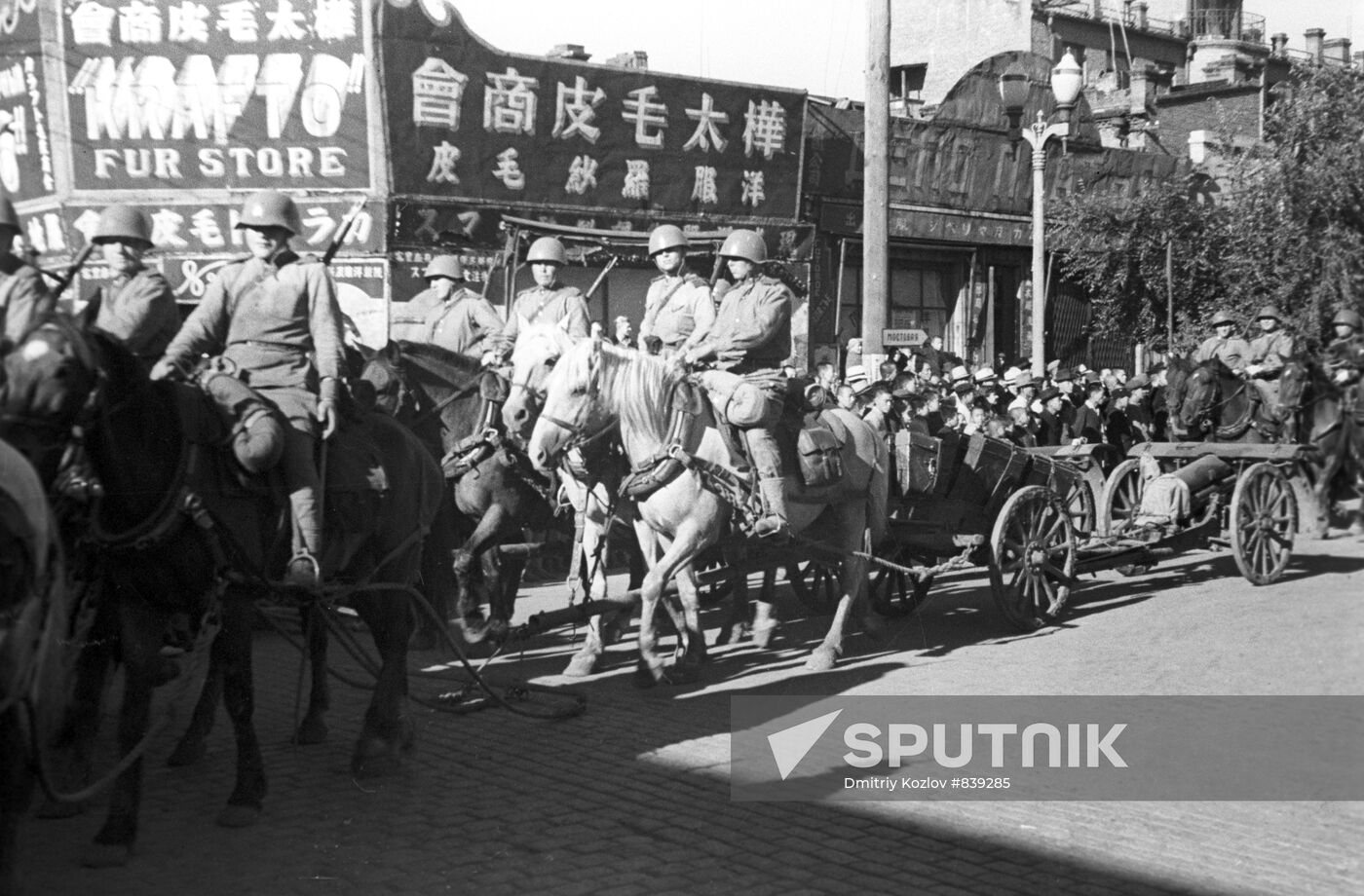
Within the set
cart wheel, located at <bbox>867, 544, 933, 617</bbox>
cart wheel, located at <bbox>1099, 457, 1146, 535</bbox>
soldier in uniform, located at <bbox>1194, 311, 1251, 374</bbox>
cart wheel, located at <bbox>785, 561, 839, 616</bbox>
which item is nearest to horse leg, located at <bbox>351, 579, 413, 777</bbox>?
cart wheel, located at <bbox>867, 544, 933, 617</bbox>

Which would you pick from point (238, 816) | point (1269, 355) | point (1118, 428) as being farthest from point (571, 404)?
point (1118, 428)

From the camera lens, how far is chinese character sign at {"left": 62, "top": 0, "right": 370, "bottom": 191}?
14836 millimetres

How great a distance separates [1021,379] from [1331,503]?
6813 mm

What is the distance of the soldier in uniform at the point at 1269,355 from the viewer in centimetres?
1009

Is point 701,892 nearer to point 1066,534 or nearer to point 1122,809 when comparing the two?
point 1122,809

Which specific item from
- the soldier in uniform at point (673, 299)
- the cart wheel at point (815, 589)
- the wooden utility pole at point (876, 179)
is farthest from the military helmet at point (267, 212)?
the wooden utility pole at point (876, 179)

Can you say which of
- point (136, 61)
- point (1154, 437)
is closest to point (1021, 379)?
point (1154, 437)

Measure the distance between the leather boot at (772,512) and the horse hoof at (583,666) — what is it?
1.33 m

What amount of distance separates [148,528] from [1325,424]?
7612 millimetres

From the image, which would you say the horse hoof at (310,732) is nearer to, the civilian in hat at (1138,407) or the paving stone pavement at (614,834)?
the paving stone pavement at (614,834)

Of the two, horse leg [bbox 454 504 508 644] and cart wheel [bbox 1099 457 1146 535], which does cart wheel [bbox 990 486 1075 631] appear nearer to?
cart wheel [bbox 1099 457 1146 535]

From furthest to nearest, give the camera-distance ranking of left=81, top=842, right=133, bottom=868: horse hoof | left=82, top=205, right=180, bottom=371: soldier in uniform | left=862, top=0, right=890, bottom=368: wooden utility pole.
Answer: left=862, top=0, right=890, bottom=368: wooden utility pole < left=82, top=205, right=180, bottom=371: soldier in uniform < left=81, top=842, right=133, bottom=868: horse hoof

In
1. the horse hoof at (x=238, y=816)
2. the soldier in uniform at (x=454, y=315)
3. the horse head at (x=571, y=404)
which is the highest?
the soldier in uniform at (x=454, y=315)

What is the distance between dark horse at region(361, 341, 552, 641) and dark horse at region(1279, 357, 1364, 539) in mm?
5211
